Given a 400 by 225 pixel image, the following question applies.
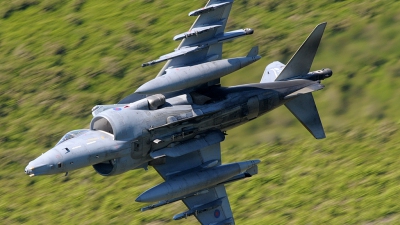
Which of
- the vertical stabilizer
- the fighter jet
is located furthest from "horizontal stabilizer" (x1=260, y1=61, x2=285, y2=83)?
the vertical stabilizer

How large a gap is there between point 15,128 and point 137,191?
324 inches

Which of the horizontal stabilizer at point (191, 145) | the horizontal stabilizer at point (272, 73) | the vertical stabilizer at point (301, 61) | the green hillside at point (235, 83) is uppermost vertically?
the vertical stabilizer at point (301, 61)

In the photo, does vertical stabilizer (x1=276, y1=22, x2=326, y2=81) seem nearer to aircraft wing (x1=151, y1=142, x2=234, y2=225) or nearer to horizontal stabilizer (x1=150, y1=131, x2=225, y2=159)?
horizontal stabilizer (x1=150, y1=131, x2=225, y2=159)

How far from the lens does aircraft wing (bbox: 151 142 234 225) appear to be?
26.2m

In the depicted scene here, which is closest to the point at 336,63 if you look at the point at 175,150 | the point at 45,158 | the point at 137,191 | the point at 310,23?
the point at 310,23

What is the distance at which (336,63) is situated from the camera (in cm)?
3766

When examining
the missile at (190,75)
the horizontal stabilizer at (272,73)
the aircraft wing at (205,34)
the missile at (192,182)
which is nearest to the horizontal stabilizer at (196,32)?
the aircraft wing at (205,34)

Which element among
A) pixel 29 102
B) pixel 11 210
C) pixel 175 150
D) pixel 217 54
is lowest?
pixel 11 210

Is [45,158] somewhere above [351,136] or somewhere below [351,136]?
above

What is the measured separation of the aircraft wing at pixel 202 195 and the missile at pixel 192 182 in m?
0.47

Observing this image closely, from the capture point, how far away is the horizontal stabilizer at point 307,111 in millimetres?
27812

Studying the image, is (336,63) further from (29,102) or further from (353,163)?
(29,102)

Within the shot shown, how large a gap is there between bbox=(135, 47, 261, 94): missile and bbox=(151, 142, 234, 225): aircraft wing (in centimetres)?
315

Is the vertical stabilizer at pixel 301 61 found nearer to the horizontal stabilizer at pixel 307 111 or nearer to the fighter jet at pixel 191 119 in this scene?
the fighter jet at pixel 191 119
